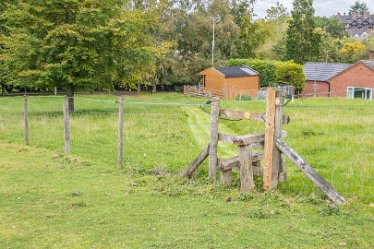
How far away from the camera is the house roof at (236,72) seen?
42.5 meters

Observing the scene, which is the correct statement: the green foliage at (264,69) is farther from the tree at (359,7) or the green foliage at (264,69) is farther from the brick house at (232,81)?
the tree at (359,7)

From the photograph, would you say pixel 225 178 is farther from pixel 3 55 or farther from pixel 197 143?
pixel 3 55

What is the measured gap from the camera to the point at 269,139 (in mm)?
7730

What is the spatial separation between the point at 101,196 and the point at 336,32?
93.8 m

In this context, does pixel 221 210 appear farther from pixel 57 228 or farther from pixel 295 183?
pixel 57 228

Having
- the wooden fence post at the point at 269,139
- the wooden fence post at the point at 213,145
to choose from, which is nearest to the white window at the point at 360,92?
the wooden fence post at the point at 213,145

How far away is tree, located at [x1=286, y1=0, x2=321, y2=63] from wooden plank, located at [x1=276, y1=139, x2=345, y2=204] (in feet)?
149

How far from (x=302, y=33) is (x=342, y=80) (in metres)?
13.2

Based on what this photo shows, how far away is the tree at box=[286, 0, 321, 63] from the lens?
163 feet

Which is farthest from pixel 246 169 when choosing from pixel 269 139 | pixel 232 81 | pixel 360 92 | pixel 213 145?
pixel 232 81

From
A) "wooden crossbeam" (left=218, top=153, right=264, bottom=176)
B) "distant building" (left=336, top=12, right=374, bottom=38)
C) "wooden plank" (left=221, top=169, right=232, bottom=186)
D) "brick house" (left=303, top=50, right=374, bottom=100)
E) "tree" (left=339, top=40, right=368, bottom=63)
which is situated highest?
"distant building" (left=336, top=12, right=374, bottom=38)

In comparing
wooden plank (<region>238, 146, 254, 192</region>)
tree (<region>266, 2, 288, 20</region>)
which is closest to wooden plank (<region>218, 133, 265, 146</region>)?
wooden plank (<region>238, 146, 254, 192</region>)

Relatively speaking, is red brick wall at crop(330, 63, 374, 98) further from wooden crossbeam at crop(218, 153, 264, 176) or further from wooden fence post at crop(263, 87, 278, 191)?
wooden fence post at crop(263, 87, 278, 191)

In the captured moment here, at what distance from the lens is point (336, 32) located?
92.6 metres
